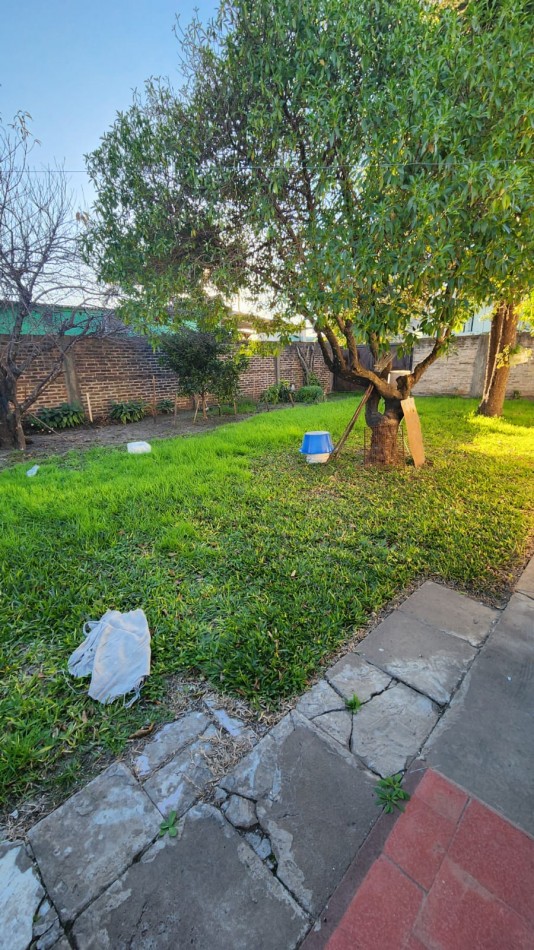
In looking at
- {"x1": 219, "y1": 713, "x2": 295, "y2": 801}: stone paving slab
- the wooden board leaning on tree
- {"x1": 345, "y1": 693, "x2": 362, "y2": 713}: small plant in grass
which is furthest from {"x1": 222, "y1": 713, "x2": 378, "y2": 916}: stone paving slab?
the wooden board leaning on tree

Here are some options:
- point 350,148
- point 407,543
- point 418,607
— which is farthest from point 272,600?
point 350,148

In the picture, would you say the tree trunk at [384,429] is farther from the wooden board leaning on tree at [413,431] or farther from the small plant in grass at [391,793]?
the small plant in grass at [391,793]

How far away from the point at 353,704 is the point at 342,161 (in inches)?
128

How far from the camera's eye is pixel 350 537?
265 centimetres

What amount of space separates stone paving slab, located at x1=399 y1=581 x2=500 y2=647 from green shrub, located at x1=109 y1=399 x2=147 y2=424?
6.87 metres

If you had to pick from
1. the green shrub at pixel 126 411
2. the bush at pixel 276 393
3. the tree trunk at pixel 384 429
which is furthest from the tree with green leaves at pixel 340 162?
the bush at pixel 276 393

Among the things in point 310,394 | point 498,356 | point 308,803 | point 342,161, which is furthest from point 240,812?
point 310,394

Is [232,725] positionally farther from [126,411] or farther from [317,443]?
[126,411]

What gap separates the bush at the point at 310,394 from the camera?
33.2 ft

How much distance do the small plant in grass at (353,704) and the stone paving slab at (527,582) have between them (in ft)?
4.18

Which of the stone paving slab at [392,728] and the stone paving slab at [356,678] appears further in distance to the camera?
the stone paving slab at [356,678]

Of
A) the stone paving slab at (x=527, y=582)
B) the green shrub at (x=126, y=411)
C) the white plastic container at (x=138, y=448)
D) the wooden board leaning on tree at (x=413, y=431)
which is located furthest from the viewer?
the green shrub at (x=126, y=411)

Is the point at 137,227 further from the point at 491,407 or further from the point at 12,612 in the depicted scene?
the point at 491,407

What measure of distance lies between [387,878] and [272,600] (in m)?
1.17
